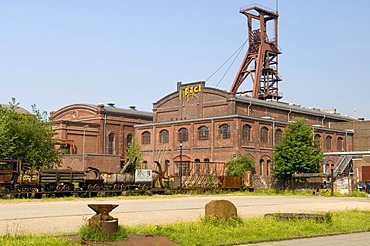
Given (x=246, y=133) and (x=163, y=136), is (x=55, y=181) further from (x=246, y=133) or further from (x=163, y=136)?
(x=163, y=136)

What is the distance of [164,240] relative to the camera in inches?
434

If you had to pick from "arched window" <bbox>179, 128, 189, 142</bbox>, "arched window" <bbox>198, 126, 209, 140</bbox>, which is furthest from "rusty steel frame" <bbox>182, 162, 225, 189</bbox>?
"arched window" <bbox>179, 128, 189, 142</bbox>

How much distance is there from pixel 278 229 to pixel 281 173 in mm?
35583

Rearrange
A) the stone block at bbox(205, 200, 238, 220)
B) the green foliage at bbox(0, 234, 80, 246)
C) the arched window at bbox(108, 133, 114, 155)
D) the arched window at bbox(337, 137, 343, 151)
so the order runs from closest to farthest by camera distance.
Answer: the green foliage at bbox(0, 234, 80, 246) → the stone block at bbox(205, 200, 238, 220) → the arched window at bbox(337, 137, 343, 151) → the arched window at bbox(108, 133, 114, 155)

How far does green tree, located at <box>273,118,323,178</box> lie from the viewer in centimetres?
4756

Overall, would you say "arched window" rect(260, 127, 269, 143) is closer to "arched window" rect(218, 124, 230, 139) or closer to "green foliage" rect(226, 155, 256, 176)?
"arched window" rect(218, 124, 230, 139)

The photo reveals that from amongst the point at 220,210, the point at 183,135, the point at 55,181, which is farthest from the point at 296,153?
the point at 220,210

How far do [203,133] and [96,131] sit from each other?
58.0 ft


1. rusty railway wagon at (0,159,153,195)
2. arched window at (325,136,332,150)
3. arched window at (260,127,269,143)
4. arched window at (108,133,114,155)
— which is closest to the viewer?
rusty railway wagon at (0,159,153,195)

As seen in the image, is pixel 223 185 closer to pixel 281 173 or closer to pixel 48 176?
pixel 281 173

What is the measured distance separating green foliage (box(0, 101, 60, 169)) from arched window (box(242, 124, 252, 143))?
1980 cm

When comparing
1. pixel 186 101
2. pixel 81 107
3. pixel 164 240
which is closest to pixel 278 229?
pixel 164 240

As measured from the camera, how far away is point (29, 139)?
39906mm

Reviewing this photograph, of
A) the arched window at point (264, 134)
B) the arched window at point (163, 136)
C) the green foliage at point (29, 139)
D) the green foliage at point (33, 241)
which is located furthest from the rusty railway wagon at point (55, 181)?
the arched window at point (163, 136)
